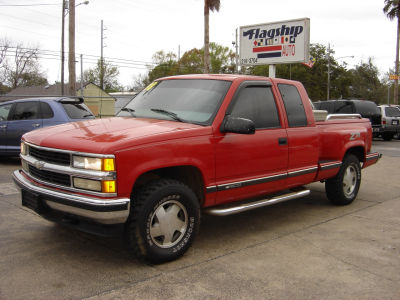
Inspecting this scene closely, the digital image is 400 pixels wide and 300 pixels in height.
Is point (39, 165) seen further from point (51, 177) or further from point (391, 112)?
point (391, 112)

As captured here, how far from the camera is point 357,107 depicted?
18797mm

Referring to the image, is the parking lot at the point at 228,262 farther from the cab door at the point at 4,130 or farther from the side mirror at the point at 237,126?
the cab door at the point at 4,130

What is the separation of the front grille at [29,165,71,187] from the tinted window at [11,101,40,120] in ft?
20.6

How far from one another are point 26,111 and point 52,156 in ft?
22.9

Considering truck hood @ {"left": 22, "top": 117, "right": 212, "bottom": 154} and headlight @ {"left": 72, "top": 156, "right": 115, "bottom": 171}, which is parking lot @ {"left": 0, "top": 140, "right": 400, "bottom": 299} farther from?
truck hood @ {"left": 22, "top": 117, "right": 212, "bottom": 154}

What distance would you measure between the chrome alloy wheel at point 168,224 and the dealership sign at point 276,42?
15.0 m

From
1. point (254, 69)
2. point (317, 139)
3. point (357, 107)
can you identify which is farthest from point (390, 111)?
point (254, 69)

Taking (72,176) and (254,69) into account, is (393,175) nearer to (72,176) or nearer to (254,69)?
(72,176)

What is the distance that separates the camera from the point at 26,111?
10.2 metres

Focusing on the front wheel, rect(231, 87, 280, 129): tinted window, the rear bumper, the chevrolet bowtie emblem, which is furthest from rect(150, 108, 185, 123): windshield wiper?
the rear bumper

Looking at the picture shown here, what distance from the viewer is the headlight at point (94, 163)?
349 centimetres

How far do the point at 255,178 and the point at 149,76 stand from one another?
2874 inches

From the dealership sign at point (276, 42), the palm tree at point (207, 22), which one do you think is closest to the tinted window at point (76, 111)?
the dealership sign at point (276, 42)

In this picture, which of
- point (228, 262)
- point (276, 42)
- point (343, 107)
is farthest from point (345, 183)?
point (276, 42)
